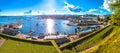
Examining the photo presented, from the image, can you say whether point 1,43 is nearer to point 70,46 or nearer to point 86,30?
point 70,46

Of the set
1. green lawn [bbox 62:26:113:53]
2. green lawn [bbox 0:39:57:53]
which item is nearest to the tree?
green lawn [bbox 62:26:113:53]

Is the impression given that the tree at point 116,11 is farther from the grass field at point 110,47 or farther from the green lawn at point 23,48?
the grass field at point 110,47

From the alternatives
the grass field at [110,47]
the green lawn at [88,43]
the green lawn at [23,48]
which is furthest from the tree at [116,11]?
the grass field at [110,47]

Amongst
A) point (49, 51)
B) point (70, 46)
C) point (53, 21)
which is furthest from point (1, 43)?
point (53, 21)

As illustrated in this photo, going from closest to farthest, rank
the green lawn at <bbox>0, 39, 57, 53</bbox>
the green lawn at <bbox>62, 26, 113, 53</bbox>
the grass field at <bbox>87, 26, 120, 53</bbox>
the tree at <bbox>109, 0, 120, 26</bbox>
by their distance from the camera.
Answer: the grass field at <bbox>87, 26, 120, 53</bbox>, the tree at <bbox>109, 0, 120, 26</bbox>, the green lawn at <bbox>0, 39, 57, 53</bbox>, the green lawn at <bbox>62, 26, 113, 53</bbox>

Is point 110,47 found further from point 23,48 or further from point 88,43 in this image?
point 23,48

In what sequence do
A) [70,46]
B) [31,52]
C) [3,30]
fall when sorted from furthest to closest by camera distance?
[3,30] → [70,46] → [31,52]

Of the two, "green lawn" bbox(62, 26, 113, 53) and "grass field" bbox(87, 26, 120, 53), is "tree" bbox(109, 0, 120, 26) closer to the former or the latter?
"green lawn" bbox(62, 26, 113, 53)

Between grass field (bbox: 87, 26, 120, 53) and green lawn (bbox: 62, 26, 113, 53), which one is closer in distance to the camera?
grass field (bbox: 87, 26, 120, 53)

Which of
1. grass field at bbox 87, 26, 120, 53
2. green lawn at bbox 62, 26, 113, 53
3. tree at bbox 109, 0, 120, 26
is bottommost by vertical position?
green lawn at bbox 62, 26, 113, 53
